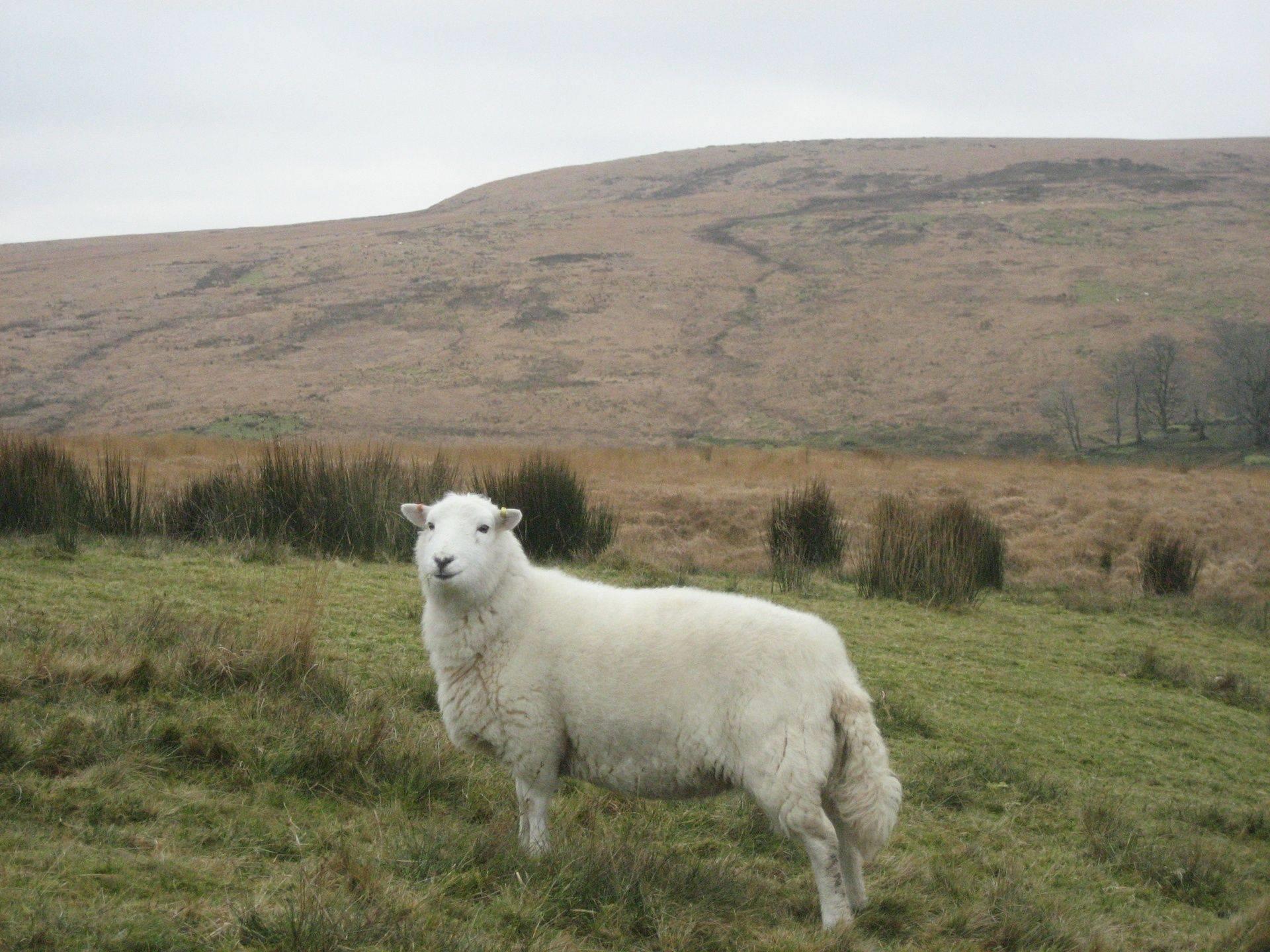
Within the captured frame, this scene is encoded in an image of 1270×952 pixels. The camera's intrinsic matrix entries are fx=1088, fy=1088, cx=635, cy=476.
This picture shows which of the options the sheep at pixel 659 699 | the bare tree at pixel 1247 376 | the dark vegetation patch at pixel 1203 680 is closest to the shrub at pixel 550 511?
the dark vegetation patch at pixel 1203 680

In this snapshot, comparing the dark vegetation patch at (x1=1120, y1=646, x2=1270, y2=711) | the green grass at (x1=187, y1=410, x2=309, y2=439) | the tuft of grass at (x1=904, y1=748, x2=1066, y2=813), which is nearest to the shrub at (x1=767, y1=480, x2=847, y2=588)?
the dark vegetation patch at (x1=1120, y1=646, x2=1270, y2=711)

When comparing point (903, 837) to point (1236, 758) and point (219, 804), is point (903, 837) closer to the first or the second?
point (219, 804)

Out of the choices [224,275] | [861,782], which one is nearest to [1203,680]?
[861,782]

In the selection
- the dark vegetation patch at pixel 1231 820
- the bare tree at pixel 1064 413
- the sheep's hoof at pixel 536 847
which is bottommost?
the bare tree at pixel 1064 413

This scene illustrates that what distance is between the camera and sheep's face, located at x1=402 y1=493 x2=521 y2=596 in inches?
180

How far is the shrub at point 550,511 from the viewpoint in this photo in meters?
11.7

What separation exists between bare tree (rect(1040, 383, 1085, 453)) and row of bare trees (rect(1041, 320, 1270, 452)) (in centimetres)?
3

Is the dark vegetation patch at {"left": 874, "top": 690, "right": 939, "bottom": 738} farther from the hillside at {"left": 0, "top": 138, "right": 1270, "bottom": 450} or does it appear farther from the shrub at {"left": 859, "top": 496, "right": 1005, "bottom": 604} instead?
the hillside at {"left": 0, "top": 138, "right": 1270, "bottom": 450}

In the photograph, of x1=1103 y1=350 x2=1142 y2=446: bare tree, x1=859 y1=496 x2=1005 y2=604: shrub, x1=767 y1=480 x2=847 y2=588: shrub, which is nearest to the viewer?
x1=859 y1=496 x2=1005 y2=604: shrub

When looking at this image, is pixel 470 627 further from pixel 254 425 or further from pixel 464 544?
pixel 254 425

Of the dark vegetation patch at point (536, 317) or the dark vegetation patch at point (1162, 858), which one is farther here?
the dark vegetation patch at point (536, 317)

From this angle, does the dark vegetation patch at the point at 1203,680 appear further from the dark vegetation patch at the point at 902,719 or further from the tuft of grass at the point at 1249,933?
the tuft of grass at the point at 1249,933

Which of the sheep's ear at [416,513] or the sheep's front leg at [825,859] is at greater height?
the sheep's ear at [416,513]

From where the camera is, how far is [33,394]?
162 feet
